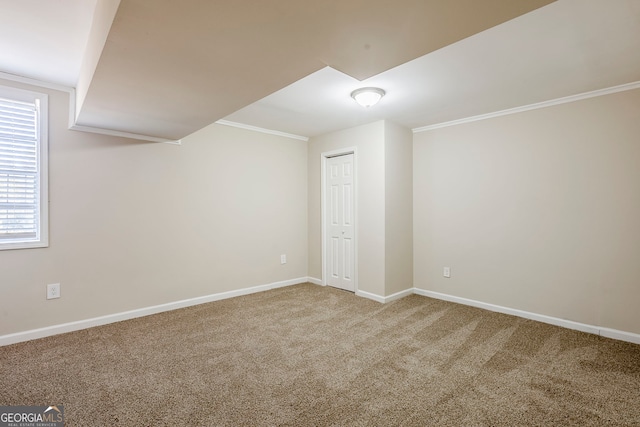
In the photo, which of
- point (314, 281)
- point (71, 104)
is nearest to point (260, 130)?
point (71, 104)

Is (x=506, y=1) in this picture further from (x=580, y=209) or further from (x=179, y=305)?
(x=179, y=305)

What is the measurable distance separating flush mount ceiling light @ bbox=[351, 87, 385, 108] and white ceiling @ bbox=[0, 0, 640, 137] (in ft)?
0.26

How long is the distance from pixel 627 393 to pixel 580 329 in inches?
45.7

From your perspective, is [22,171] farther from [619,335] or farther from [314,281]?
[619,335]

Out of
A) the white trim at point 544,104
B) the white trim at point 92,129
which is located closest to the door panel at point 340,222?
the white trim at point 544,104

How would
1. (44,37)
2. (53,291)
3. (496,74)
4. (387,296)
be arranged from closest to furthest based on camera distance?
(44,37) → (496,74) → (53,291) → (387,296)

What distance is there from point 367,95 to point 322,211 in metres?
2.17

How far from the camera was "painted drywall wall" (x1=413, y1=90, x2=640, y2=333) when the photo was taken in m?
2.79

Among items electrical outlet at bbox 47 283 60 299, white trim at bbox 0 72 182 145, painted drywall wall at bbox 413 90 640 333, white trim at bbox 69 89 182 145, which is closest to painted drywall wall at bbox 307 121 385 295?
painted drywall wall at bbox 413 90 640 333

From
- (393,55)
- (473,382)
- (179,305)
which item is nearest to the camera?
(393,55)

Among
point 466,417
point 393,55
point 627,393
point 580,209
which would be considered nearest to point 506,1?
point 393,55

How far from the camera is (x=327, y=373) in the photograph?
7.16ft

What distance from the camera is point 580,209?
2990 millimetres

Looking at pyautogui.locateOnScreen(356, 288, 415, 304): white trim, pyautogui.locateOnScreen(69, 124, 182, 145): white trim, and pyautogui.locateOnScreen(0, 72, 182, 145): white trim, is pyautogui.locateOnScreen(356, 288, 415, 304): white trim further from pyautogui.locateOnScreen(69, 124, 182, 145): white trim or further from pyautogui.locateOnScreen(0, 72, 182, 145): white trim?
pyautogui.locateOnScreen(0, 72, 182, 145): white trim
